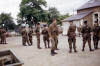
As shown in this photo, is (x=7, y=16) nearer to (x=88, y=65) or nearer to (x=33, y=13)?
(x=33, y=13)

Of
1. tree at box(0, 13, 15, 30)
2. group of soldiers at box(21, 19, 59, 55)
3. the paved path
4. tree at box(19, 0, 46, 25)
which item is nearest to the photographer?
the paved path

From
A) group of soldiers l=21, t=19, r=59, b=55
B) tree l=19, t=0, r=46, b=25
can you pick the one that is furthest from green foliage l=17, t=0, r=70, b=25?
group of soldiers l=21, t=19, r=59, b=55

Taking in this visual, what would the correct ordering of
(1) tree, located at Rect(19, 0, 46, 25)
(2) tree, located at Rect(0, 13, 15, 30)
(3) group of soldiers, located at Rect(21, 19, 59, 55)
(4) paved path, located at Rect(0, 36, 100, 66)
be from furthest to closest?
(1) tree, located at Rect(19, 0, 46, 25), (2) tree, located at Rect(0, 13, 15, 30), (3) group of soldiers, located at Rect(21, 19, 59, 55), (4) paved path, located at Rect(0, 36, 100, 66)

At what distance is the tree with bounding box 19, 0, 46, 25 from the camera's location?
35.4m

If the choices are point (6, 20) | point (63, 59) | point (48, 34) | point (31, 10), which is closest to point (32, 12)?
point (31, 10)

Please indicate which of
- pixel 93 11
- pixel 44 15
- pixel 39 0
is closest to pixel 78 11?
pixel 93 11

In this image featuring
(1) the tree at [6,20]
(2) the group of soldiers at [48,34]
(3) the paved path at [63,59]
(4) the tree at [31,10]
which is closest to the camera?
(3) the paved path at [63,59]

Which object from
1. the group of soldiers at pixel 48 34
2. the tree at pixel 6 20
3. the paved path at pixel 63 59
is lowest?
the paved path at pixel 63 59

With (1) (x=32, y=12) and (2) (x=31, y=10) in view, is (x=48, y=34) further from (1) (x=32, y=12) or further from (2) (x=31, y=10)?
(2) (x=31, y=10)

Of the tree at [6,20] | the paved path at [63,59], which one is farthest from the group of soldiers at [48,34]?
the tree at [6,20]

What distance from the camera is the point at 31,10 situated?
118 feet

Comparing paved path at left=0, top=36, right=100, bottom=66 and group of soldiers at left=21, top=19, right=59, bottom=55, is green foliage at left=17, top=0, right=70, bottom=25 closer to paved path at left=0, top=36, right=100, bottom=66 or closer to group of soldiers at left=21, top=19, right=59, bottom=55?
group of soldiers at left=21, top=19, right=59, bottom=55

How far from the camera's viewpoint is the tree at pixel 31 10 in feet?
116

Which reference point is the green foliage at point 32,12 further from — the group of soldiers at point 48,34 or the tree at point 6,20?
the group of soldiers at point 48,34
